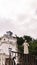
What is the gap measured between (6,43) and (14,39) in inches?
102

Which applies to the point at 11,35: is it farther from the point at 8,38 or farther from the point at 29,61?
the point at 29,61

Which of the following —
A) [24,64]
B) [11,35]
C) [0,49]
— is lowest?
[24,64]

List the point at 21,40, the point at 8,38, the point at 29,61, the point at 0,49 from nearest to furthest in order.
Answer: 1. the point at 29,61
2. the point at 0,49
3. the point at 8,38
4. the point at 21,40

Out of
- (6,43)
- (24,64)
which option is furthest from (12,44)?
(24,64)

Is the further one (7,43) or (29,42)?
(29,42)

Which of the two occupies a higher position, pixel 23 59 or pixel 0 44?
pixel 0 44

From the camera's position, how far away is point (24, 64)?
11.0 meters

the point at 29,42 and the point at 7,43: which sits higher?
the point at 29,42

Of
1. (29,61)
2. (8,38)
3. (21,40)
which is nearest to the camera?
(29,61)

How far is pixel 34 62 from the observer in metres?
10.8

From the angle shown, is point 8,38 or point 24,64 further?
point 8,38

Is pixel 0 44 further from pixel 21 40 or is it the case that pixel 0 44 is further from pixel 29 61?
pixel 29 61

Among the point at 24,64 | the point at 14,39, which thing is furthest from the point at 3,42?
the point at 24,64

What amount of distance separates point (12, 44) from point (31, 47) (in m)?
3.05
